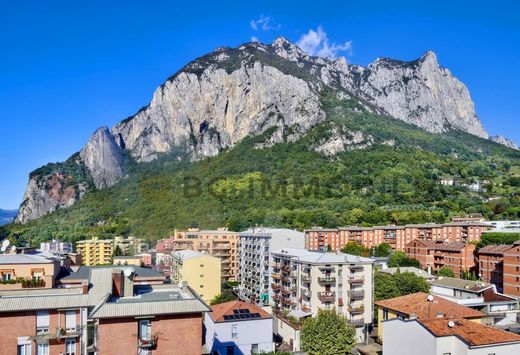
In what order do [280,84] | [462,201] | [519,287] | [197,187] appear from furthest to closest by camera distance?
[280,84]
[197,187]
[462,201]
[519,287]

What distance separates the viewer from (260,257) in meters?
60.8

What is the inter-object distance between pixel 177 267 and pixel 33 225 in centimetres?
11456

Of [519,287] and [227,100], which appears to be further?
[227,100]

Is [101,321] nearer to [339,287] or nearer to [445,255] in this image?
[339,287]

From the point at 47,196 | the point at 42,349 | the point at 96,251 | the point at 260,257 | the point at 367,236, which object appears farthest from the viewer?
the point at 47,196

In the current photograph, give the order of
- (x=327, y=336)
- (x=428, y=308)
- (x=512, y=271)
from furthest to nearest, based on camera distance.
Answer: (x=512, y=271)
(x=327, y=336)
(x=428, y=308)

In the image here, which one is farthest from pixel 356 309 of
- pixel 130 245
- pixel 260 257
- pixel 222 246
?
pixel 130 245

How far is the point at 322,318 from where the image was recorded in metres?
32.5

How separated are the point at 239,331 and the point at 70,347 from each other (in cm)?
1530

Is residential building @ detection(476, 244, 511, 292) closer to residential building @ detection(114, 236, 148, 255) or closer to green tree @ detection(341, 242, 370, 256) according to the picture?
green tree @ detection(341, 242, 370, 256)

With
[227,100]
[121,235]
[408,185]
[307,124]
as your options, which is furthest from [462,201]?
[227,100]

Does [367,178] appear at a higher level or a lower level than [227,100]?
lower

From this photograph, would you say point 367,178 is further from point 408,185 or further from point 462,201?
point 462,201

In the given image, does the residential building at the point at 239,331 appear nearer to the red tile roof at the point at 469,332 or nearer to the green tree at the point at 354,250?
the red tile roof at the point at 469,332
